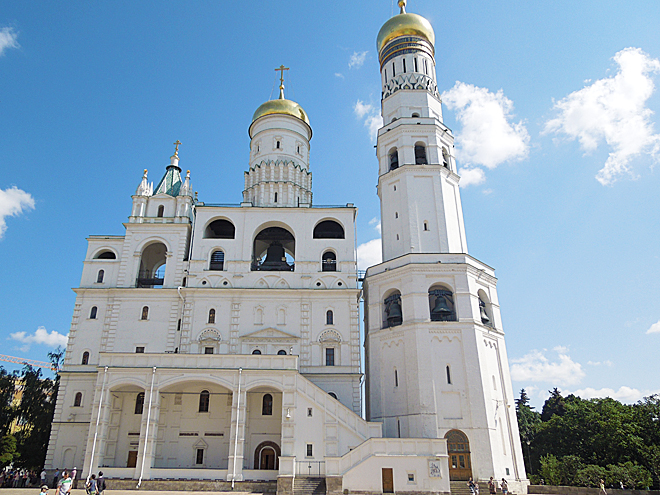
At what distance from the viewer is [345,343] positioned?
105 ft

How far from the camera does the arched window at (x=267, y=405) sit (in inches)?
1172

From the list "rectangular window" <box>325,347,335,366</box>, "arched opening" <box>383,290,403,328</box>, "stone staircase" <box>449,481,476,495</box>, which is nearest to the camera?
"stone staircase" <box>449,481,476,495</box>

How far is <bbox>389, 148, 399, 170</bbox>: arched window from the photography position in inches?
1445

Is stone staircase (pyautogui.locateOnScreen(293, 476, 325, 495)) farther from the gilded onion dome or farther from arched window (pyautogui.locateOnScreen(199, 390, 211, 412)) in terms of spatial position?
the gilded onion dome

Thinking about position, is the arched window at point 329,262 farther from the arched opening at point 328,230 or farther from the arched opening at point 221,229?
the arched opening at point 221,229

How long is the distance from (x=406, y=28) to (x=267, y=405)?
30.1 metres

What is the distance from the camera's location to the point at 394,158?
37062mm

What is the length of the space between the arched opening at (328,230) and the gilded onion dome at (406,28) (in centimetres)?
→ 1558

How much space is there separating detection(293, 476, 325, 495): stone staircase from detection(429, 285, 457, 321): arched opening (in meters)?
11.8

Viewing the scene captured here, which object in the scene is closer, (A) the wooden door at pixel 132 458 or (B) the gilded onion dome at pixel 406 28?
(A) the wooden door at pixel 132 458

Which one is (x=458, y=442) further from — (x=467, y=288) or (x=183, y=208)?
(x=183, y=208)

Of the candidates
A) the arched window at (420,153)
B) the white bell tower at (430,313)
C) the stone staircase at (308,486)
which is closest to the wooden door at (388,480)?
the stone staircase at (308,486)

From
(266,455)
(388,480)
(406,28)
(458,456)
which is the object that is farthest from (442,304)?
(406,28)

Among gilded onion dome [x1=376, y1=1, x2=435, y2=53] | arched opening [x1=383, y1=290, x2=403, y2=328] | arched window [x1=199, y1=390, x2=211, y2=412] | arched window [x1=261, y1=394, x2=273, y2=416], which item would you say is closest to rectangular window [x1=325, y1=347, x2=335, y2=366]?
arched opening [x1=383, y1=290, x2=403, y2=328]
